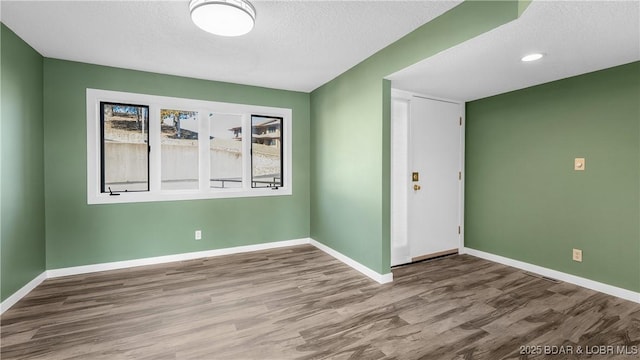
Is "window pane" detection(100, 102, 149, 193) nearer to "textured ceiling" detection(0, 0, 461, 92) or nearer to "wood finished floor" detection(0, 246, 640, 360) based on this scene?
"textured ceiling" detection(0, 0, 461, 92)

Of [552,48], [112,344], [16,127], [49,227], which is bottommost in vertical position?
[112,344]

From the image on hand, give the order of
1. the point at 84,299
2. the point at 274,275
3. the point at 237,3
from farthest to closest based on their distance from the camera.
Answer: the point at 274,275, the point at 84,299, the point at 237,3

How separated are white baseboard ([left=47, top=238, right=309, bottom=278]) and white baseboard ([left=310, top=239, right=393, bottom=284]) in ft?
1.90

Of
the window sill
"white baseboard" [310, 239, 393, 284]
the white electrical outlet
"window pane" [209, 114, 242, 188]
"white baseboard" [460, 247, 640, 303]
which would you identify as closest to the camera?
"white baseboard" [460, 247, 640, 303]

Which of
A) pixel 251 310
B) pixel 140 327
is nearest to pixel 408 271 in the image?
pixel 251 310

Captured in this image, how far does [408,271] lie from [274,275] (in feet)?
5.40

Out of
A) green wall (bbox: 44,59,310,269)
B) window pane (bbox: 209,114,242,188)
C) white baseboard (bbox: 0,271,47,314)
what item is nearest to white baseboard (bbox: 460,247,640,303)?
green wall (bbox: 44,59,310,269)

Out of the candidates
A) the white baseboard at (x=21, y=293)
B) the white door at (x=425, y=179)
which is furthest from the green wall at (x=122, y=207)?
the white door at (x=425, y=179)

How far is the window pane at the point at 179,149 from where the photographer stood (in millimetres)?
3857

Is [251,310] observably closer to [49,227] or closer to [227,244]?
[227,244]

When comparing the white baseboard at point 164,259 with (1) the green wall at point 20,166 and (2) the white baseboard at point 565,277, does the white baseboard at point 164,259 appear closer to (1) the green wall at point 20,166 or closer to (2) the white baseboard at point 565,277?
(1) the green wall at point 20,166

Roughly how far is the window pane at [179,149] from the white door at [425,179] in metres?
2.73

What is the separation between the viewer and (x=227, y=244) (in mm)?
4211

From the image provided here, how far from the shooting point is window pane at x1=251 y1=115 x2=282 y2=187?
4441 mm
